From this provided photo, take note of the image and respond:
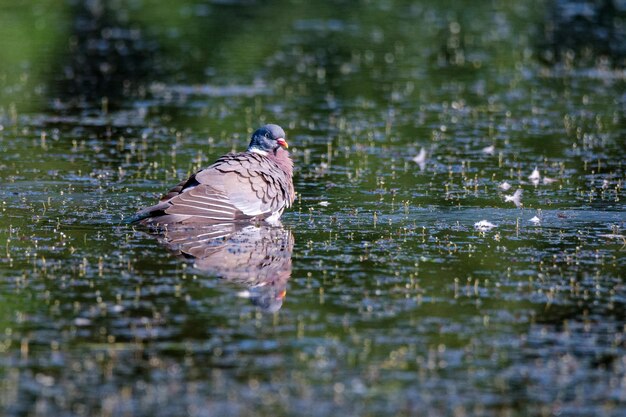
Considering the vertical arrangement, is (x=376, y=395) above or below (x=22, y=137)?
below

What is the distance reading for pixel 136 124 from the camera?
19297 millimetres

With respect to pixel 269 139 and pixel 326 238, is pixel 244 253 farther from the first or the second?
pixel 269 139

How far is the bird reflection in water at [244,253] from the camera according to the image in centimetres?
1043

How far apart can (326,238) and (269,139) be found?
204 centimetres

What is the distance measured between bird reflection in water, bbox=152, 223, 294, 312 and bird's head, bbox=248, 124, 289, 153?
1.28 meters

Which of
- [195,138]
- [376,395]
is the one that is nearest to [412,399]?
[376,395]

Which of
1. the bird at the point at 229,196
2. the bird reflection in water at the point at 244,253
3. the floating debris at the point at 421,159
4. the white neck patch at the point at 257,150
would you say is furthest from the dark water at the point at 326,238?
the white neck patch at the point at 257,150

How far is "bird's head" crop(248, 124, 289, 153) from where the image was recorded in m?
14.0

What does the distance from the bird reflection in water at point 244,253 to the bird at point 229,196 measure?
0.13m

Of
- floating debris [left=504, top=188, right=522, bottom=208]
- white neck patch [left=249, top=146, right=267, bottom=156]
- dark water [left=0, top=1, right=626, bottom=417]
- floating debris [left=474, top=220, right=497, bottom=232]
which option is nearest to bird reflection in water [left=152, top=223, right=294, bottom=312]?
dark water [left=0, top=1, right=626, bottom=417]

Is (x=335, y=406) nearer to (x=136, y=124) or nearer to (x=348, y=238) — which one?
(x=348, y=238)

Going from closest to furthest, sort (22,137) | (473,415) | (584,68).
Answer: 1. (473,415)
2. (22,137)
3. (584,68)

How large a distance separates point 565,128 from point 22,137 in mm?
7949

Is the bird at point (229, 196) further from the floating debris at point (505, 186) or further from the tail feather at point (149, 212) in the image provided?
the floating debris at point (505, 186)
